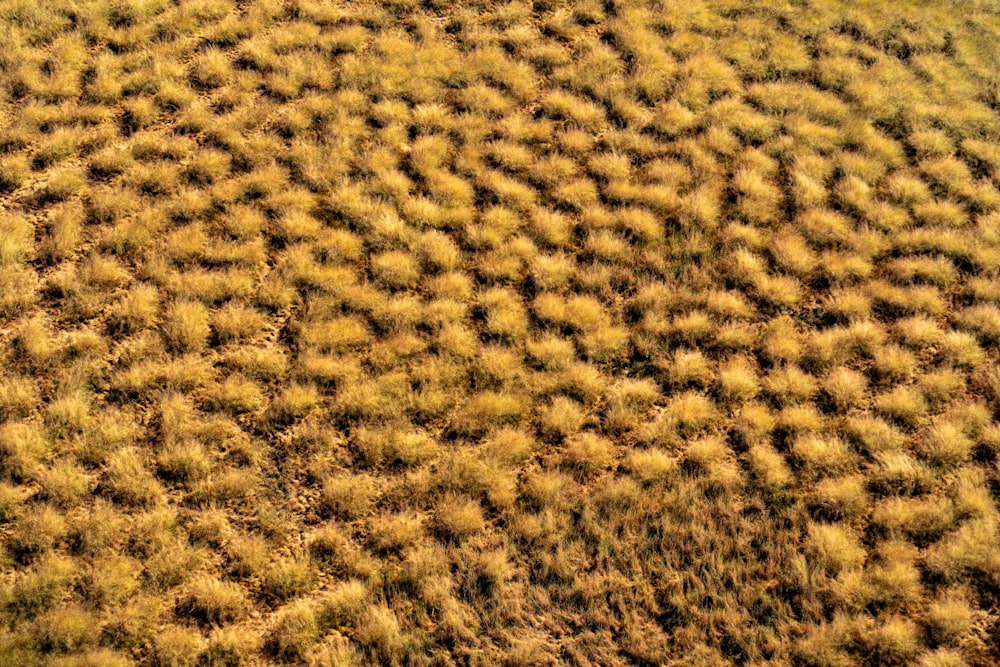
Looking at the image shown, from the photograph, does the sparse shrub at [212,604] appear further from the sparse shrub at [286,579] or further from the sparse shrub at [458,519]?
the sparse shrub at [458,519]

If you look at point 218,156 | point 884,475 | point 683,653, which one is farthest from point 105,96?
point 884,475

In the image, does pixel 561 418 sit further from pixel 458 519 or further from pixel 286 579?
pixel 286 579

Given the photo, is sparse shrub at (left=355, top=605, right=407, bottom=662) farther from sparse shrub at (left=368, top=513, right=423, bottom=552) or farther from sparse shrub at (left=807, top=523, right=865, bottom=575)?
sparse shrub at (left=807, top=523, right=865, bottom=575)

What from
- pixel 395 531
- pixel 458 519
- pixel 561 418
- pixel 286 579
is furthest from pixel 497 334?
pixel 286 579

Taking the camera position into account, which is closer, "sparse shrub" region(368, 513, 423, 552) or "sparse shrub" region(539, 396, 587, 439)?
"sparse shrub" region(368, 513, 423, 552)

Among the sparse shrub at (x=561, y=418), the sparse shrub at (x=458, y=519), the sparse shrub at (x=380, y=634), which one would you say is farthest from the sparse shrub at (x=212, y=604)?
the sparse shrub at (x=561, y=418)

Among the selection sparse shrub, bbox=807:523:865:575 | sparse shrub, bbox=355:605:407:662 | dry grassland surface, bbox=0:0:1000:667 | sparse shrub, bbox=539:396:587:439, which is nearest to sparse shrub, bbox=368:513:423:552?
dry grassland surface, bbox=0:0:1000:667

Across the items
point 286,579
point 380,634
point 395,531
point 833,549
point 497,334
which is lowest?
point 380,634

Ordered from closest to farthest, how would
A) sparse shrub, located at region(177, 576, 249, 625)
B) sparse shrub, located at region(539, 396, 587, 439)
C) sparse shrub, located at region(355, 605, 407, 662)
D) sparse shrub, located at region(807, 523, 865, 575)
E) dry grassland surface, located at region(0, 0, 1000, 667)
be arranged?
sparse shrub, located at region(355, 605, 407, 662)
sparse shrub, located at region(177, 576, 249, 625)
dry grassland surface, located at region(0, 0, 1000, 667)
sparse shrub, located at region(807, 523, 865, 575)
sparse shrub, located at region(539, 396, 587, 439)
